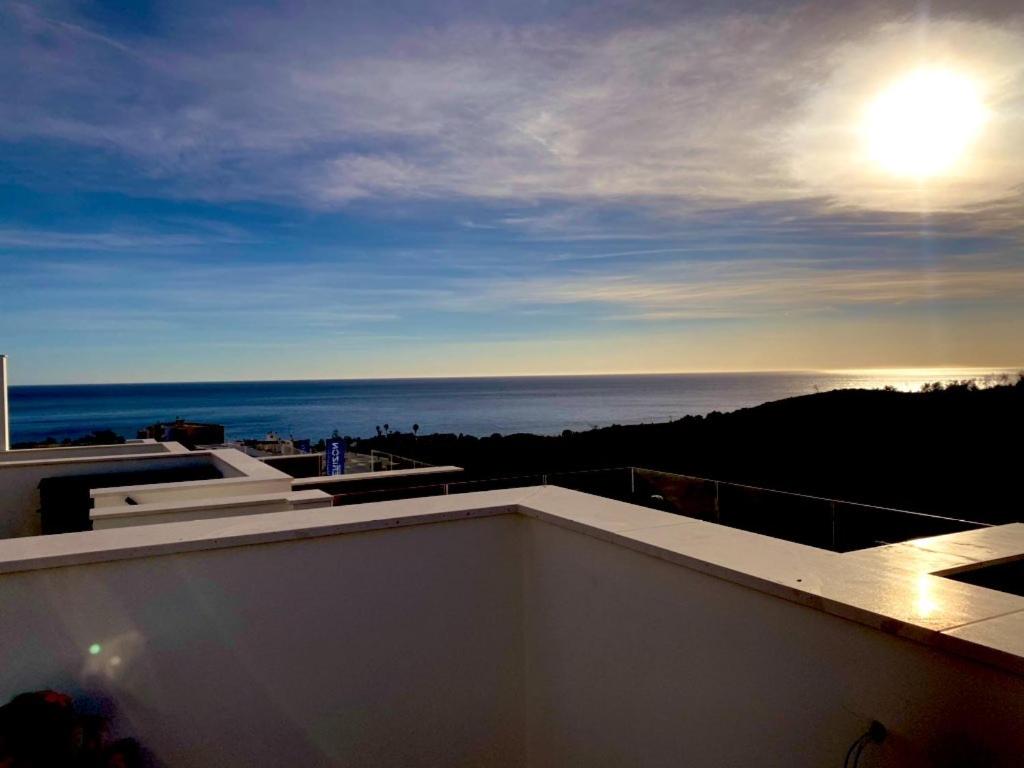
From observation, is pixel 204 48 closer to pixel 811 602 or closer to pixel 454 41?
pixel 454 41

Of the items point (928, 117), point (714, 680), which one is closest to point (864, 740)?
point (714, 680)

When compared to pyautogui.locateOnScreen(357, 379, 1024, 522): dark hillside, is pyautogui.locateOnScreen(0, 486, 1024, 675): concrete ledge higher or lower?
higher

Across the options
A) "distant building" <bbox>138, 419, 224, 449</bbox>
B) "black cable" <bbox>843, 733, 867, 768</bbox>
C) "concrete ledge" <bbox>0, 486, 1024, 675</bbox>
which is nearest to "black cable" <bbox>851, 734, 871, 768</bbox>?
"black cable" <bbox>843, 733, 867, 768</bbox>

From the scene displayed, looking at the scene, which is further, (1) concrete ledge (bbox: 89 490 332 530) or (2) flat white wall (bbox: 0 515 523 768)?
(1) concrete ledge (bbox: 89 490 332 530)

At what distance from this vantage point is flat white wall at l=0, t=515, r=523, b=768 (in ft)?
5.02

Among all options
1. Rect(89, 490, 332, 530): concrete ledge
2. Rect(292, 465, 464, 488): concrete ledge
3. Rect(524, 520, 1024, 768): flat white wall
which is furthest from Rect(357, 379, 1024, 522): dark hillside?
Rect(524, 520, 1024, 768): flat white wall

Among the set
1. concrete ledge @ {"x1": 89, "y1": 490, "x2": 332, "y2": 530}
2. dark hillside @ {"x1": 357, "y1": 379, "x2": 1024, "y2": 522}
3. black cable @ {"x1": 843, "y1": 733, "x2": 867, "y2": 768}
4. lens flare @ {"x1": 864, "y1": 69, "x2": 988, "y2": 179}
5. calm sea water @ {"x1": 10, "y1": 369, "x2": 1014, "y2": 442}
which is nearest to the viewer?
black cable @ {"x1": 843, "y1": 733, "x2": 867, "y2": 768}

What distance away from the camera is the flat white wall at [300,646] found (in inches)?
60.2

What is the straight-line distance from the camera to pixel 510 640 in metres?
2.07

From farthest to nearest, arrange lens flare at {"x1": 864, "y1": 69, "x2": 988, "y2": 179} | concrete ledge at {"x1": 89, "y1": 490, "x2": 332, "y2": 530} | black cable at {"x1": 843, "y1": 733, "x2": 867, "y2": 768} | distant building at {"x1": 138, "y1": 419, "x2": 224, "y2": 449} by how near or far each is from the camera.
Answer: distant building at {"x1": 138, "y1": 419, "x2": 224, "y2": 449} → lens flare at {"x1": 864, "y1": 69, "x2": 988, "y2": 179} → concrete ledge at {"x1": 89, "y1": 490, "x2": 332, "y2": 530} → black cable at {"x1": 843, "y1": 733, "x2": 867, "y2": 768}

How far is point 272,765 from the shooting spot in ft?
5.67

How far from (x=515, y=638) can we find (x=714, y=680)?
0.81 m

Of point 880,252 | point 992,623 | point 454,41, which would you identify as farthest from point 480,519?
point 880,252

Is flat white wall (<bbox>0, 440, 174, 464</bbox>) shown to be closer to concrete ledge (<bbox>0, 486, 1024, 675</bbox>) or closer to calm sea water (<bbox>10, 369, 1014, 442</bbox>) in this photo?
concrete ledge (<bbox>0, 486, 1024, 675</bbox>)
